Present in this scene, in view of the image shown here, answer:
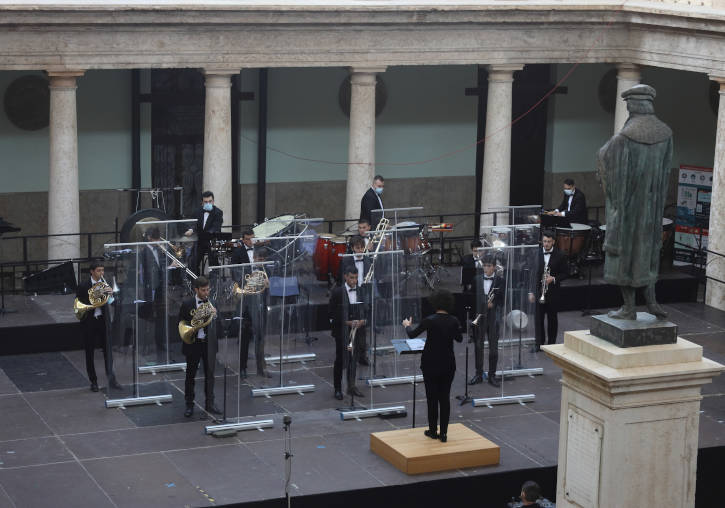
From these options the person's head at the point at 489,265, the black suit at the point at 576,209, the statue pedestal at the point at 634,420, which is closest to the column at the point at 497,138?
the black suit at the point at 576,209

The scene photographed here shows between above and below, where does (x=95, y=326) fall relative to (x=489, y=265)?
below

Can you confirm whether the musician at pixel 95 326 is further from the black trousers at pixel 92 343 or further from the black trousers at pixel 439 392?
the black trousers at pixel 439 392

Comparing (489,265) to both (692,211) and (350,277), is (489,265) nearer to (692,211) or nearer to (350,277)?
(350,277)

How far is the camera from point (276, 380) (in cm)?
1917

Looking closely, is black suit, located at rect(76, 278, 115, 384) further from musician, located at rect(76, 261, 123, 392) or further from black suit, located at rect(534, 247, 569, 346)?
black suit, located at rect(534, 247, 569, 346)

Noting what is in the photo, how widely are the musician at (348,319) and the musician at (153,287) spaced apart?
226cm

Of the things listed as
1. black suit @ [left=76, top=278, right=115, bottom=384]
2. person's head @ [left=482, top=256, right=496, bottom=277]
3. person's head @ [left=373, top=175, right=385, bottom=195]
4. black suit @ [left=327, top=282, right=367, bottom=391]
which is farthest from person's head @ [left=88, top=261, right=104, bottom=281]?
person's head @ [left=373, top=175, right=385, bottom=195]

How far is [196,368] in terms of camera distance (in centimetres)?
1773

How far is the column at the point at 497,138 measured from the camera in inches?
1006

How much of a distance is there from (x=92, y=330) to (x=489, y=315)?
5.31 metres

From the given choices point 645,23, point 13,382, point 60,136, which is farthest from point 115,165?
point 645,23

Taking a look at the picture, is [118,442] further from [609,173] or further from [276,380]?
[609,173]

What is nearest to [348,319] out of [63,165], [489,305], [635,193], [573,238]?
[489,305]

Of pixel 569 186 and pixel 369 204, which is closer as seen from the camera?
pixel 369 204
